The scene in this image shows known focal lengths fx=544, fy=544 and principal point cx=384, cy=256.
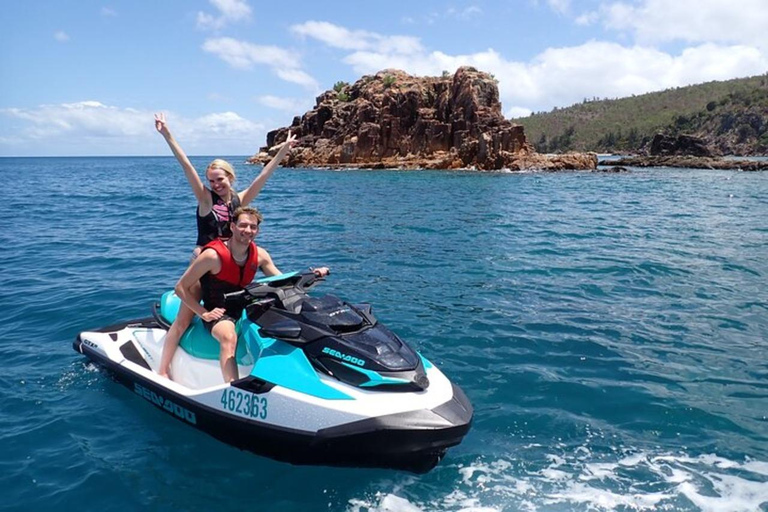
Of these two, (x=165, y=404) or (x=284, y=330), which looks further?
(x=165, y=404)

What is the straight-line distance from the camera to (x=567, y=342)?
6844 millimetres

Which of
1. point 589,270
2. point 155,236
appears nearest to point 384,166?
point 155,236

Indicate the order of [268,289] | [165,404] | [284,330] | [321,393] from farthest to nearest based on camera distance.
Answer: [165,404] → [268,289] → [284,330] → [321,393]

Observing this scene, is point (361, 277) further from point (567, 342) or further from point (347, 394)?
point (347, 394)

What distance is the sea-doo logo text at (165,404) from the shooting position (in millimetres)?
4582

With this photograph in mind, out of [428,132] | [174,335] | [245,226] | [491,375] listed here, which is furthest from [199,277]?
[428,132]

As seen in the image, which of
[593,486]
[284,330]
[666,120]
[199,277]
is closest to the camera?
[593,486]

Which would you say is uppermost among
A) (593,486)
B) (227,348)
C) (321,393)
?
(227,348)

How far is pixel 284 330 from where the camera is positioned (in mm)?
4117

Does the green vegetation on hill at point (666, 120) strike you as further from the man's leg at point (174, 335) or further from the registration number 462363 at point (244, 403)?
the registration number 462363 at point (244, 403)

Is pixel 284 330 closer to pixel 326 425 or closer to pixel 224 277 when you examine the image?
pixel 326 425

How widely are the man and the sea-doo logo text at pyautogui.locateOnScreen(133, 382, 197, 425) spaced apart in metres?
0.48

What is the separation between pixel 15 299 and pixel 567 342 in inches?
347

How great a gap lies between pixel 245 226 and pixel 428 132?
59.2 meters
